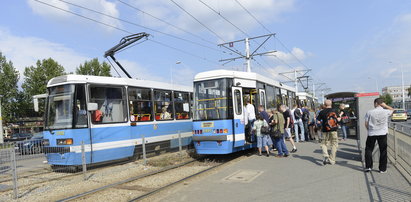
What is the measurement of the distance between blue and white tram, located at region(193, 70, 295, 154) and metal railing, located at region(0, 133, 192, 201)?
7.15 ft

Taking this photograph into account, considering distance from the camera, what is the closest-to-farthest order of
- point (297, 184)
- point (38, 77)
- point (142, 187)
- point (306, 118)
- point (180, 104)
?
point (297, 184), point (142, 187), point (180, 104), point (306, 118), point (38, 77)

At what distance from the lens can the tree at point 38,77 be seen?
36375 millimetres

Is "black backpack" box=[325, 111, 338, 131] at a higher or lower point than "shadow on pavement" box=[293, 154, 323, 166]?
higher

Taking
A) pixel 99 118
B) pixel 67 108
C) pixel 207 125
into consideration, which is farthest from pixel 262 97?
pixel 67 108

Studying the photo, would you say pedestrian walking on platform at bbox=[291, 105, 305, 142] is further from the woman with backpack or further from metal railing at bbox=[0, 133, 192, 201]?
metal railing at bbox=[0, 133, 192, 201]

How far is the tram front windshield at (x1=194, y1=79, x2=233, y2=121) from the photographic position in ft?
32.2

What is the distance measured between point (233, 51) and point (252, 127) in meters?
12.2

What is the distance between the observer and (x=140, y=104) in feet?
38.1

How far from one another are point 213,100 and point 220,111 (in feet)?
1.55

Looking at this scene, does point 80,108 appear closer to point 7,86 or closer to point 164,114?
point 164,114

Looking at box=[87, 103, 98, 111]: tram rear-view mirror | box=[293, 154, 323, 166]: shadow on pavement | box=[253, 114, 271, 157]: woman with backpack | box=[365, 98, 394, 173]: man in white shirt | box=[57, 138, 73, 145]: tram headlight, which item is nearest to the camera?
box=[365, 98, 394, 173]: man in white shirt

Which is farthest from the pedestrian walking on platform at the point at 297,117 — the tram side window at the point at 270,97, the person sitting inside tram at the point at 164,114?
the person sitting inside tram at the point at 164,114

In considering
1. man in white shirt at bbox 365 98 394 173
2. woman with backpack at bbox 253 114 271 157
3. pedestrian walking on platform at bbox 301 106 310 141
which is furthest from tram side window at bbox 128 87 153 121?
man in white shirt at bbox 365 98 394 173

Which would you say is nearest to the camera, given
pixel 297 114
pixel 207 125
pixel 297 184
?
pixel 297 184
